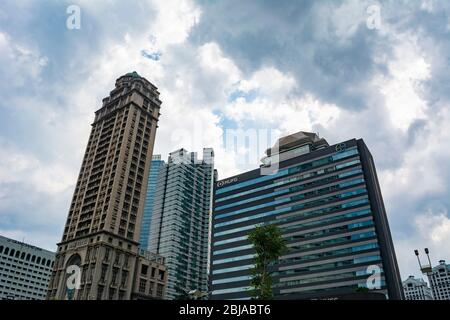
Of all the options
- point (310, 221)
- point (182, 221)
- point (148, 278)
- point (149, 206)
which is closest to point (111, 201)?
point (148, 278)

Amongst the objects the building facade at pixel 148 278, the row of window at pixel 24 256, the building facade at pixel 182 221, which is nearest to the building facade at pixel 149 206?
the building facade at pixel 182 221

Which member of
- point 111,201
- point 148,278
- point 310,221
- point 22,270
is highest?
point 22,270

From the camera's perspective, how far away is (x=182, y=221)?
171 metres

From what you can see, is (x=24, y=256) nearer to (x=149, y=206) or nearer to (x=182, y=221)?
(x=149, y=206)

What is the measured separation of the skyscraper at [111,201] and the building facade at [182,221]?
64.0 m

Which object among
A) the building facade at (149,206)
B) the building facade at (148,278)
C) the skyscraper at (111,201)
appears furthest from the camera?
the building facade at (149,206)

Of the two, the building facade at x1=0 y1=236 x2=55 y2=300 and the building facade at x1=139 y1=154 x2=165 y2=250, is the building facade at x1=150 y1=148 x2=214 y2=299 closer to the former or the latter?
the building facade at x1=139 y1=154 x2=165 y2=250

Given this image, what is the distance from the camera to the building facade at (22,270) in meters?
172

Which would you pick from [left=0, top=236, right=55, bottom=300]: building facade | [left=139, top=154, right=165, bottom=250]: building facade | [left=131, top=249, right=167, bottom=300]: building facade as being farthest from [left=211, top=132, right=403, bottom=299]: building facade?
[left=0, top=236, right=55, bottom=300]: building facade

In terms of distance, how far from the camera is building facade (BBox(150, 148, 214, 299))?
160 meters

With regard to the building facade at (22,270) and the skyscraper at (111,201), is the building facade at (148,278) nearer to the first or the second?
the skyscraper at (111,201)

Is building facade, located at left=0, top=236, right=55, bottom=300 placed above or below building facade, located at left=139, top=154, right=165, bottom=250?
below

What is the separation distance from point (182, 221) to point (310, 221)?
8003 cm

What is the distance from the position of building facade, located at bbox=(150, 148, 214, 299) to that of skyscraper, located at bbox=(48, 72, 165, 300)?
64003mm
